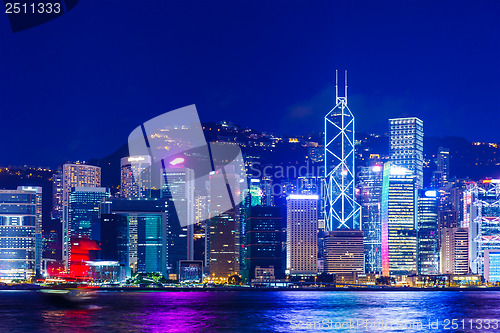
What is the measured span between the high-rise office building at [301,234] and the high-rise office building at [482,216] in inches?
935

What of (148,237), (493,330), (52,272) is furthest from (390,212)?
(493,330)

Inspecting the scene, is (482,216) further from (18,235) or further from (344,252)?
(18,235)

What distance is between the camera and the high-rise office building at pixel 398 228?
140 meters

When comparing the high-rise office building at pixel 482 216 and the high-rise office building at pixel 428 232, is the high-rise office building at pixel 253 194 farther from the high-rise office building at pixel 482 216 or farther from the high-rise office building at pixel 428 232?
the high-rise office building at pixel 482 216

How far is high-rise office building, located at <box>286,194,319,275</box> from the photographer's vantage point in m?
135

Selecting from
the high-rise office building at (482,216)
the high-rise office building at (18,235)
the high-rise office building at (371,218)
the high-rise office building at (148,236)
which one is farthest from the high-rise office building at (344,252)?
the high-rise office building at (18,235)

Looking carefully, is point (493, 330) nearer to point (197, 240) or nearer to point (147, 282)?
point (147, 282)

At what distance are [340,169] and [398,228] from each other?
14477 millimetres

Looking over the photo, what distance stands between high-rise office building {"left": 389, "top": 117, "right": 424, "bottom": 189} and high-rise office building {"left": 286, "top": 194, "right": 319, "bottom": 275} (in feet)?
81.4

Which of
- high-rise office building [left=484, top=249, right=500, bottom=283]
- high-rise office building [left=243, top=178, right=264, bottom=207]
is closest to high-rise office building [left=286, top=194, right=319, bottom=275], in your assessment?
high-rise office building [left=243, top=178, right=264, bottom=207]

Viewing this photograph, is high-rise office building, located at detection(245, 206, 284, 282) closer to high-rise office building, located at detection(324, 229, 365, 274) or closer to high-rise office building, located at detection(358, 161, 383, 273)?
high-rise office building, located at detection(324, 229, 365, 274)

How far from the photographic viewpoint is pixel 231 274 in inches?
5148

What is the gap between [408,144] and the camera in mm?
156500

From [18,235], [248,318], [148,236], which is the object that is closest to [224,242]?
[148,236]
